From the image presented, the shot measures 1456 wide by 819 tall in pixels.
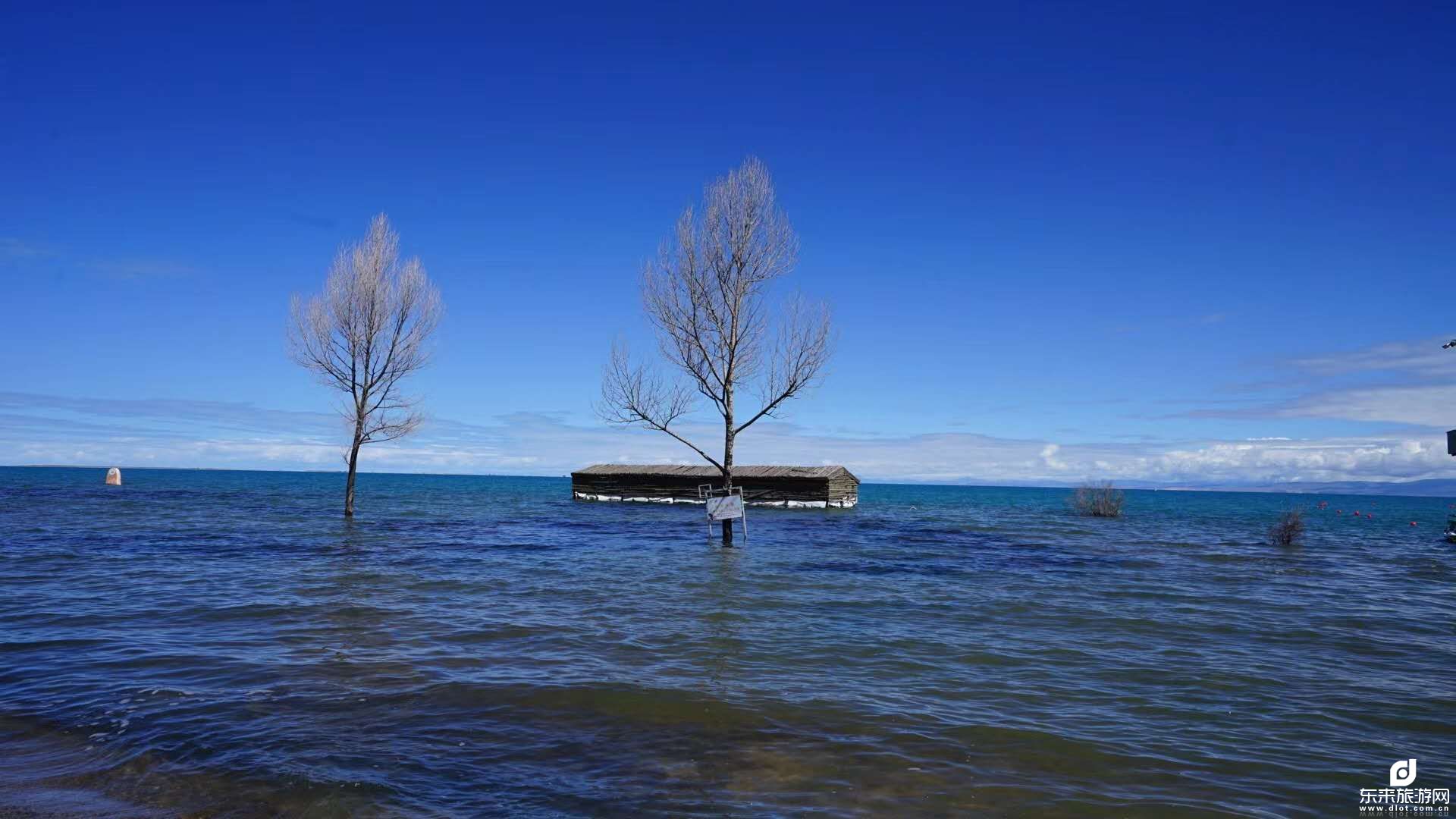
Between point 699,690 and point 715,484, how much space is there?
167 ft

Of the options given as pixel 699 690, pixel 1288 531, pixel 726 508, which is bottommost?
pixel 1288 531

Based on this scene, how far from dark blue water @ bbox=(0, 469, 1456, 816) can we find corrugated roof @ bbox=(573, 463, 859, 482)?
37431 millimetres

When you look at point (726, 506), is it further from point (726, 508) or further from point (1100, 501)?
point (1100, 501)

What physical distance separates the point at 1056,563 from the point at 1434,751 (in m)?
16.2

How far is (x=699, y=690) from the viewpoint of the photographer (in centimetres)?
820

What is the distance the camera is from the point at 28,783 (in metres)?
5.49

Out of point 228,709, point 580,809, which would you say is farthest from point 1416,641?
point 228,709

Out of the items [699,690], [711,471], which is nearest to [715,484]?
[711,471]

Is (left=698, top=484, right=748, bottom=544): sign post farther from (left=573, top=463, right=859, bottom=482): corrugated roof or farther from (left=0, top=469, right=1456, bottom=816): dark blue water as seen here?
(left=573, top=463, right=859, bottom=482): corrugated roof

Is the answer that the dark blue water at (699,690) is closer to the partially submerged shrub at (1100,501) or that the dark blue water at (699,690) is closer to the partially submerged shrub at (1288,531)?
the partially submerged shrub at (1288,531)

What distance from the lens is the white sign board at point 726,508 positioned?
22531 mm

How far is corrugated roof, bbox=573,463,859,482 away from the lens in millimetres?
57250

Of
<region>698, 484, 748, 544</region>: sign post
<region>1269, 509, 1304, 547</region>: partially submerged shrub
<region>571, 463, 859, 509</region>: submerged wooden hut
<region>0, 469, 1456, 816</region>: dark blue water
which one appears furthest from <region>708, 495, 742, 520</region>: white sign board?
<region>571, 463, 859, 509</region>: submerged wooden hut

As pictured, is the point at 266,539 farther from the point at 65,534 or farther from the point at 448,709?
the point at 448,709
